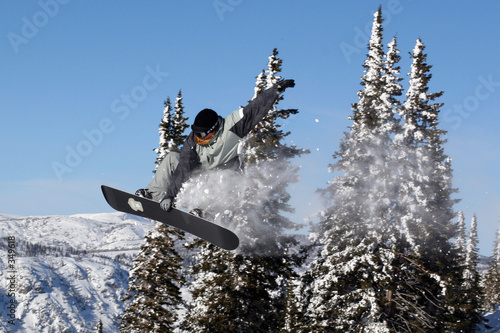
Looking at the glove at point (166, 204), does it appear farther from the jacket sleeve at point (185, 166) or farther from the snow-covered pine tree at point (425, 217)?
the snow-covered pine tree at point (425, 217)

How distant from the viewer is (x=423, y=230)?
1988 centimetres

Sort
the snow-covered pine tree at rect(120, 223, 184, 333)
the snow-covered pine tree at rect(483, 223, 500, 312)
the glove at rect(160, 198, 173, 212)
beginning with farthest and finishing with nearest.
Result: the snow-covered pine tree at rect(483, 223, 500, 312), the snow-covered pine tree at rect(120, 223, 184, 333), the glove at rect(160, 198, 173, 212)

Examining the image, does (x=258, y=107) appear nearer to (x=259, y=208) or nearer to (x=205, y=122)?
(x=205, y=122)

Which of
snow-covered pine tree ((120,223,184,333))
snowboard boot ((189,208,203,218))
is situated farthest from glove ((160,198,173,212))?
snow-covered pine tree ((120,223,184,333))

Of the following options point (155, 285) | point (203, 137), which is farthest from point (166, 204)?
point (155, 285)

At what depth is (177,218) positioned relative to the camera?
11.3m

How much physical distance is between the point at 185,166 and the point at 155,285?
13.8 metres

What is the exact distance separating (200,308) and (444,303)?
10126 millimetres

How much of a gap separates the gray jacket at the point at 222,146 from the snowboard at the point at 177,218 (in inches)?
33.2

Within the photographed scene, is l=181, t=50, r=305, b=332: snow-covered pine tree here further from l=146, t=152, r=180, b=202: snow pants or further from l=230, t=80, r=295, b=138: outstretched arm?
l=230, t=80, r=295, b=138: outstretched arm

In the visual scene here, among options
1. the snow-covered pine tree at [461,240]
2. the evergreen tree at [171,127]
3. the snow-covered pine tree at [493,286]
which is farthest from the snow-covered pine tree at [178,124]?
the snow-covered pine tree at [493,286]

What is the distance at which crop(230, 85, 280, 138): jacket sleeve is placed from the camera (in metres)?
8.63

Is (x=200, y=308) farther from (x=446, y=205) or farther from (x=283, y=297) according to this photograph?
(x=446, y=205)

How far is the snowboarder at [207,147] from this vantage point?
361 inches
